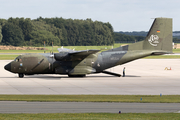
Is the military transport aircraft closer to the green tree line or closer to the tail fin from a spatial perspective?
the tail fin

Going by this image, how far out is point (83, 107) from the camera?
18984 millimetres

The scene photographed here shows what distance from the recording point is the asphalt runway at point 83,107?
1780cm

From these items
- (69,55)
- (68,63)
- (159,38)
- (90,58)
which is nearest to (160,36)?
(159,38)

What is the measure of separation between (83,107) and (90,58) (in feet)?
63.5

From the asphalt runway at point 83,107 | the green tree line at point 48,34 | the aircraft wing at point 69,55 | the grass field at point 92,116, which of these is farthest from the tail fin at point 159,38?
the green tree line at point 48,34

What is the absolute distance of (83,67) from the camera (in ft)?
124

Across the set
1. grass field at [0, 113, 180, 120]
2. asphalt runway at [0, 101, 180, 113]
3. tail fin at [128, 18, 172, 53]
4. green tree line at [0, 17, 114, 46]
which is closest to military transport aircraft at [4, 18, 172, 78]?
tail fin at [128, 18, 172, 53]

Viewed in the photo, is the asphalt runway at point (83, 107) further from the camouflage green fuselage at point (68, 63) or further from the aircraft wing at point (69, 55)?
the camouflage green fuselage at point (68, 63)

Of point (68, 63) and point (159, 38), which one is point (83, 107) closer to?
point (68, 63)

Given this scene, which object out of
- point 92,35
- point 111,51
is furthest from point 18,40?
point 111,51

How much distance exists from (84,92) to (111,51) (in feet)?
45.1

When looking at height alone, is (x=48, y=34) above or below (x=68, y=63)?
above

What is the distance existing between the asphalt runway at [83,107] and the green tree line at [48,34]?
136655 mm

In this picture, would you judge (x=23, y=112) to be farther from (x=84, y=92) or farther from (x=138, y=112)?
(x=84, y=92)
